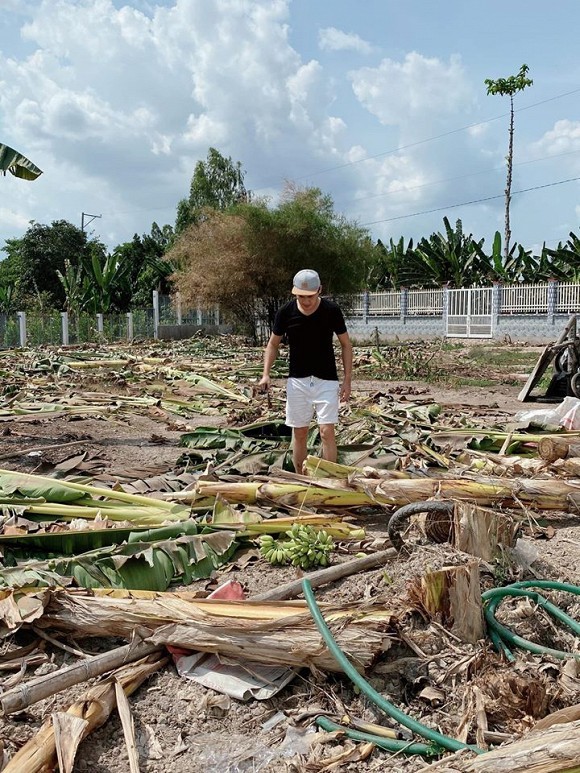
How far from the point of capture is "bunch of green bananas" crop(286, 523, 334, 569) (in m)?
3.64

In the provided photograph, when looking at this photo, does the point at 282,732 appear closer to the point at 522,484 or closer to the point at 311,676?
the point at 311,676

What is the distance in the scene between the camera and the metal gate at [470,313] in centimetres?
2972

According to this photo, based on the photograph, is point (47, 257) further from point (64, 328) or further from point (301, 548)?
point (301, 548)

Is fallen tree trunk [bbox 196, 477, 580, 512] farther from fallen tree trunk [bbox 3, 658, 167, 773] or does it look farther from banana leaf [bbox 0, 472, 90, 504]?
fallen tree trunk [bbox 3, 658, 167, 773]

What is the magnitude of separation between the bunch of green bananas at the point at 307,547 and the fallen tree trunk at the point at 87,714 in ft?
3.77

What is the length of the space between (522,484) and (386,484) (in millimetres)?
882

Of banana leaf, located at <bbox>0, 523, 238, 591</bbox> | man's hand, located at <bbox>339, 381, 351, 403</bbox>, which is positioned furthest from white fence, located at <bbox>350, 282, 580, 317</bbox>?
banana leaf, located at <bbox>0, 523, 238, 591</bbox>

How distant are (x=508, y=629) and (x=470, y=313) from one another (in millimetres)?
28686

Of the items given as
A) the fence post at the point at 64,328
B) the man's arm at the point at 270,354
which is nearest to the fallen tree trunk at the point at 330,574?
the man's arm at the point at 270,354

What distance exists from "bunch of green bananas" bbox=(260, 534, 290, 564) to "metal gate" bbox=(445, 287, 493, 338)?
2725 centimetres

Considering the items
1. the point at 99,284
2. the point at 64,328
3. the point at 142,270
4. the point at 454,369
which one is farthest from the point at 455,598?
the point at 142,270

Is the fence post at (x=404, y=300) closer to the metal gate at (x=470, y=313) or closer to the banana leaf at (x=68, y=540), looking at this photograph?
the metal gate at (x=470, y=313)

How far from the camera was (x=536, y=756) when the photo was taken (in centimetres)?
177

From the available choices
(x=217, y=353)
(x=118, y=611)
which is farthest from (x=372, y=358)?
(x=118, y=611)
